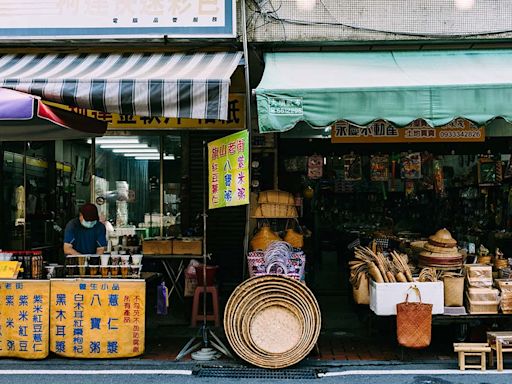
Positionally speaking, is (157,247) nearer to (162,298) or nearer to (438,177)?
(162,298)

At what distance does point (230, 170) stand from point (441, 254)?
2944 mm

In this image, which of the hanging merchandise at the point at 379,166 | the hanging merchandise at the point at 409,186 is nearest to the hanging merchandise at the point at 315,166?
the hanging merchandise at the point at 379,166

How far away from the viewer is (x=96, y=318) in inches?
279

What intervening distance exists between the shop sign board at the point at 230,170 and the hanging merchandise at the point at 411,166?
3.97m

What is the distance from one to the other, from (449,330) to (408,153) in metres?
3.22

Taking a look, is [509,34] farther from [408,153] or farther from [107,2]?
[107,2]

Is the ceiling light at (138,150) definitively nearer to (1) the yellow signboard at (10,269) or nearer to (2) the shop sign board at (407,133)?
(2) the shop sign board at (407,133)

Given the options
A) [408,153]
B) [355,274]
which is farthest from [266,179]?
[355,274]

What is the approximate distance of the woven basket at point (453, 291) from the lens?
7.36m

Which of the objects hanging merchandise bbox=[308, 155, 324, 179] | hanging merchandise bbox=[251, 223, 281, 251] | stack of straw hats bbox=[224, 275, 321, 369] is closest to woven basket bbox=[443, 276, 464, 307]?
stack of straw hats bbox=[224, 275, 321, 369]

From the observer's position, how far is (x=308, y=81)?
7.23 m

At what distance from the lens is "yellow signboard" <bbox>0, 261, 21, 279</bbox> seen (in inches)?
A: 283

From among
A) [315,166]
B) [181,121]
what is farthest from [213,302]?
[315,166]

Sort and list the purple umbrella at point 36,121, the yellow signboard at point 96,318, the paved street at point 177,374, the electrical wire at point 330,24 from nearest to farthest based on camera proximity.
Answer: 1. the paved street at point 177,374
2. the purple umbrella at point 36,121
3. the yellow signboard at point 96,318
4. the electrical wire at point 330,24
